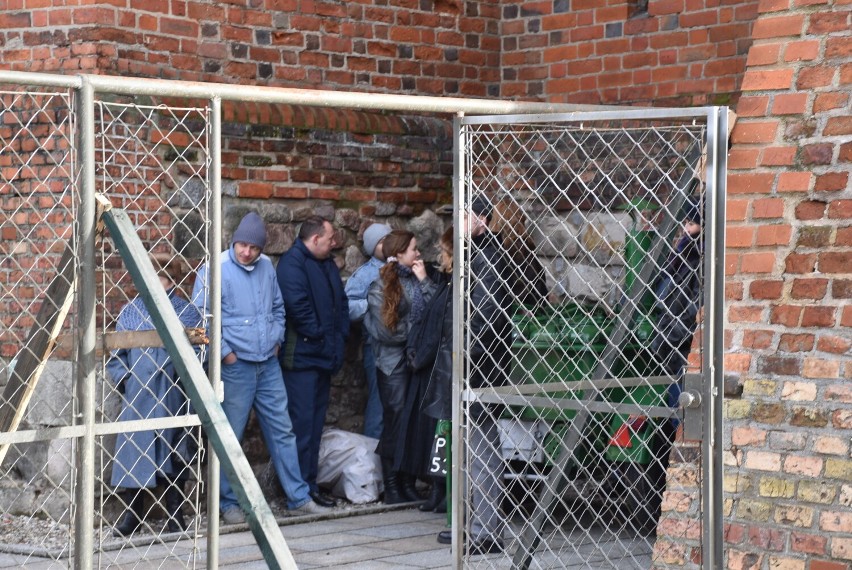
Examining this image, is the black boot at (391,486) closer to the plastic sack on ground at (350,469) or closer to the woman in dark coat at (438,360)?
the plastic sack on ground at (350,469)

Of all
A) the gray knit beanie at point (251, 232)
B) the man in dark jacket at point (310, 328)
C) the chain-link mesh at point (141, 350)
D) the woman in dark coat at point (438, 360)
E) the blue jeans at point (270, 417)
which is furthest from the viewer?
the man in dark jacket at point (310, 328)

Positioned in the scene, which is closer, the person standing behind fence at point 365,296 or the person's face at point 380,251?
the person's face at point 380,251

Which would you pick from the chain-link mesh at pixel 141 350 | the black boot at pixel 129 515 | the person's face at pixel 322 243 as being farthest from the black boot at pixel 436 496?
the black boot at pixel 129 515

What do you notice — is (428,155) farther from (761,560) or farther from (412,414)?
(761,560)

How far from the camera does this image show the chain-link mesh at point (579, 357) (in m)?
4.57

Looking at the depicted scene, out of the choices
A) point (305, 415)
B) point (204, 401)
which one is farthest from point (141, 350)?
point (204, 401)

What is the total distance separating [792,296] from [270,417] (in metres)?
3.93

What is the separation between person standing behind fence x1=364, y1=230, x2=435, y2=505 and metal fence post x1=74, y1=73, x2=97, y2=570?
4.49 metres

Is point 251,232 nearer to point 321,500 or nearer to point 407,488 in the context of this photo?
point 321,500

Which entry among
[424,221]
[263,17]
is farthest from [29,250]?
[424,221]

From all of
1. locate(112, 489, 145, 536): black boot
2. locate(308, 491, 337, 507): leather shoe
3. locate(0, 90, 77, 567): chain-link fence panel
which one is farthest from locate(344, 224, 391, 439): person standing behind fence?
locate(0, 90, 77, 567): chain-link fence panel

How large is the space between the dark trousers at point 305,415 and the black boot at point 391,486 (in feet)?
A: 1.39

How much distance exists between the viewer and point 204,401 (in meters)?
3.46

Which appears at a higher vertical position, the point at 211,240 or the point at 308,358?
the point at 211,240
